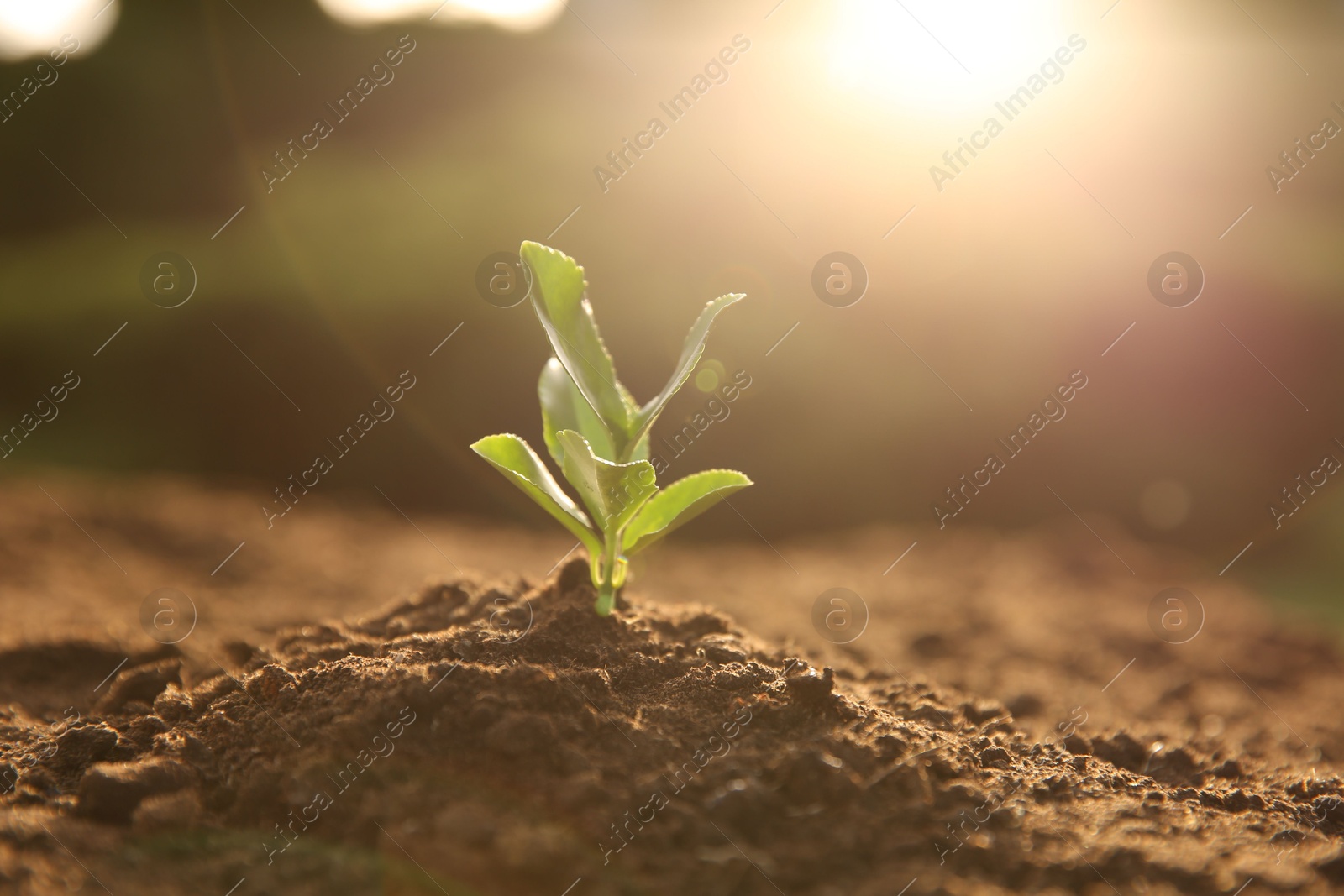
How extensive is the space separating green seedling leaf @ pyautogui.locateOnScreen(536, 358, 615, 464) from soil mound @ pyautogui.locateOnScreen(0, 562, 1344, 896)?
40 cm

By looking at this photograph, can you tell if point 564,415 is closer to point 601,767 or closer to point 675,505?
point 675,505

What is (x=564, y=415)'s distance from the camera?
7.13 ft

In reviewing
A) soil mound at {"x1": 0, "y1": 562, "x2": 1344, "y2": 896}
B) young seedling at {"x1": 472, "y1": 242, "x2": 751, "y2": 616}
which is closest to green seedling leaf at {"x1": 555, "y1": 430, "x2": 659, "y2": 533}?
young seedling at {"x1": 472, "y1": 242, "x2": 751, "y2": 616}

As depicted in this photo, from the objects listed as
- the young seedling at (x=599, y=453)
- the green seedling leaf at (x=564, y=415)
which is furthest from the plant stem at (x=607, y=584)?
the green seedling leaf at (x=564, y=415)

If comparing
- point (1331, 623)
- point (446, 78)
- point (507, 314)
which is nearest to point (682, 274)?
point (507, 314)

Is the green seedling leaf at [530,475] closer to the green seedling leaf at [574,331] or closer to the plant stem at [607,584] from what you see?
the plant stem at [607,584]

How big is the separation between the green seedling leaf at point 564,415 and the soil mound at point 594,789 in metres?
0.40

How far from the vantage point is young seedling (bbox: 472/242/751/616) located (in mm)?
1919

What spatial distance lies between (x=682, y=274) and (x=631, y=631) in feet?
15.3

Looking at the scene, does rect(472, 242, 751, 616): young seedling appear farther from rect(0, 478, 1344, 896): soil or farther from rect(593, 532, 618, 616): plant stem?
rect(0, 478, 1344, 896): soil

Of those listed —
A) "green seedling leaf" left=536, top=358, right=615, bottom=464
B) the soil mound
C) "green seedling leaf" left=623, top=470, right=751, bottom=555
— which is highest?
"green seedling leaf" left=536, top=358, right=615, bottom=464

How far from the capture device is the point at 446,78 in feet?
21.9

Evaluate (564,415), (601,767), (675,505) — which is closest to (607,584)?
(675,505)

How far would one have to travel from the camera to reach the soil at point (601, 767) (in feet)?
4.57
